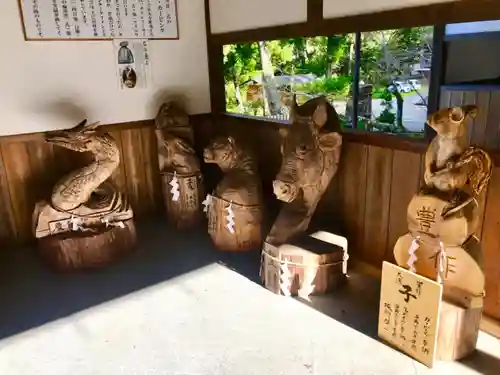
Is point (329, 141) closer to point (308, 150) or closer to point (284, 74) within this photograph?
point (308, 150)

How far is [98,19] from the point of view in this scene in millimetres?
2850

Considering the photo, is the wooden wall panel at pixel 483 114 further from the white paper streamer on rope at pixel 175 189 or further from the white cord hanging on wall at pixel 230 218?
the white paper streamer on rope at pixel 175 189

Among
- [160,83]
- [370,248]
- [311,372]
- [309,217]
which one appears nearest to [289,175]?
[309,217]

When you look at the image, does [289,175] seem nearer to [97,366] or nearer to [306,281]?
[306,281]

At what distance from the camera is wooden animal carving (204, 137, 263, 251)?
8.54 ft

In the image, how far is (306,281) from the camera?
217 centimetres

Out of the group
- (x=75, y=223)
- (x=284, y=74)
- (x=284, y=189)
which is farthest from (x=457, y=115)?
(x=75, y=223)

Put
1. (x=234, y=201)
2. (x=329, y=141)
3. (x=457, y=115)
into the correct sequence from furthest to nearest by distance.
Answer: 1. (x=234, y=201)
2. (x=329, y=141)
3. (x=457, y=115)

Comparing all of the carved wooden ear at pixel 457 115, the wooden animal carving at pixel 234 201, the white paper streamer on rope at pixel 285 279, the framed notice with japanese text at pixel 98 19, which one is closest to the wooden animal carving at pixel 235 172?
the wooden animal carving at pixel 234 201

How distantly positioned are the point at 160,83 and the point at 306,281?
6.09 ft

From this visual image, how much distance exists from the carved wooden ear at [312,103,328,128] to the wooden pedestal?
3.34 ft

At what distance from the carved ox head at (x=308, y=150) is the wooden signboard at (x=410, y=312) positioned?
63 cm

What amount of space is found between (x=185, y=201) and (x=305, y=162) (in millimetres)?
1157

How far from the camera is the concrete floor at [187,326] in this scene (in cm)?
174
